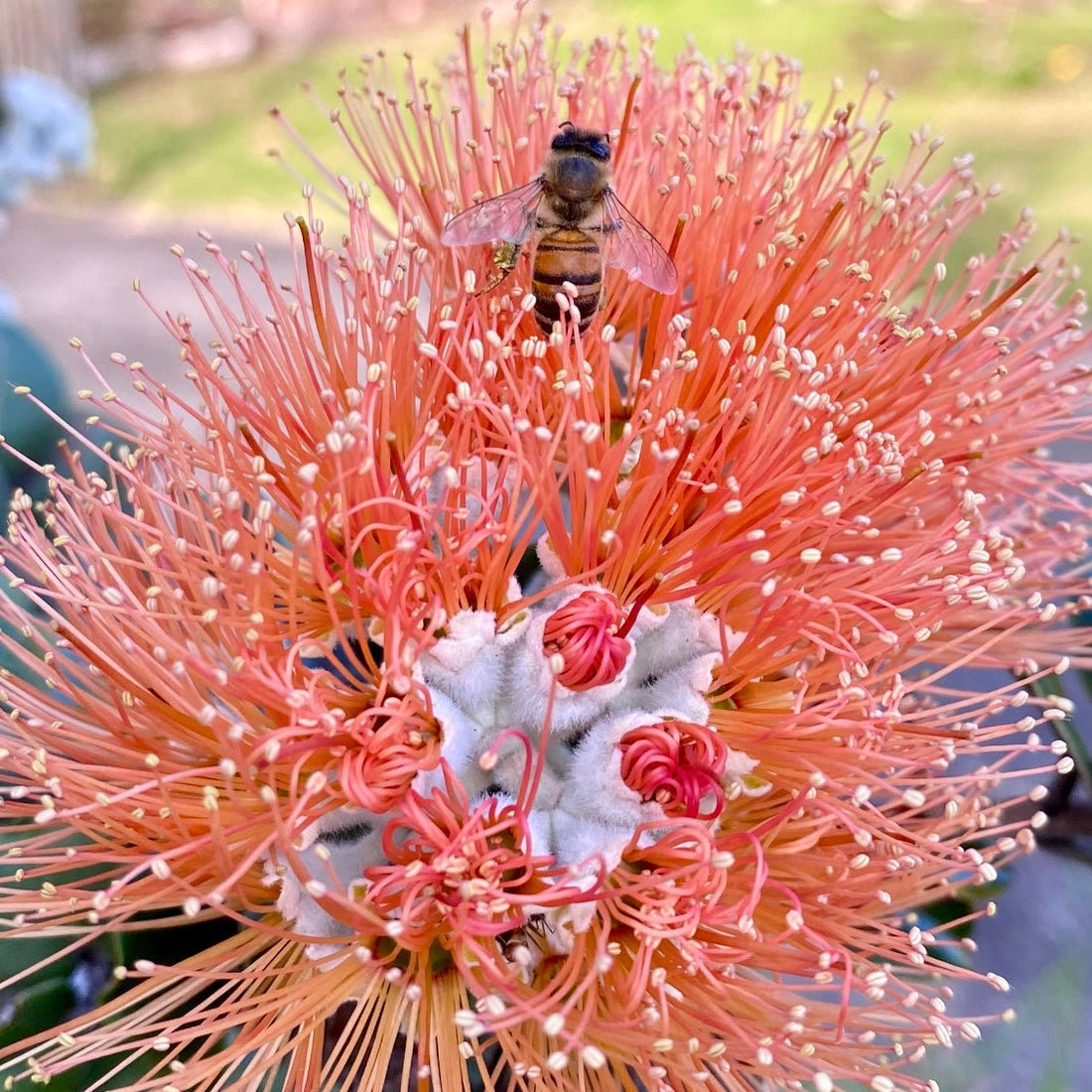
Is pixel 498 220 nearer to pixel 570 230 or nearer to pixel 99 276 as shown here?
pixel 570 230

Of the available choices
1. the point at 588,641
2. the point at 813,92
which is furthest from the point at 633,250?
the point at 813,92

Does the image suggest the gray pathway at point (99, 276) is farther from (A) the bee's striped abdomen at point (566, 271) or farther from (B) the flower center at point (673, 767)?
(B) the flower center at point (673, 767)

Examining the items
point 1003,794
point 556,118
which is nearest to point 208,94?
point 556,118

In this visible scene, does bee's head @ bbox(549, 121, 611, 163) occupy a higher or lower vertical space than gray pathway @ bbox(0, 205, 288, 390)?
lower

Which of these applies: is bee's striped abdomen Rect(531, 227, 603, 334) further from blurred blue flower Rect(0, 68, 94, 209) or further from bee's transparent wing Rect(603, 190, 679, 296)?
blurred blue flower Rect(0, 68, 94, 209)

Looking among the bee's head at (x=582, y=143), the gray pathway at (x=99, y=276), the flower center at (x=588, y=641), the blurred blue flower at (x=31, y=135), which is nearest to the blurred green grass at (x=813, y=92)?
the gray pathway at (x=99, y=276)

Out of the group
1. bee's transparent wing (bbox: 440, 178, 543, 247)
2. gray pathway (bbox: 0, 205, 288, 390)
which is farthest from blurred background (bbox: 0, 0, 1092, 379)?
bee's transparent wing (bbox: 440, 178, 543, 247)
